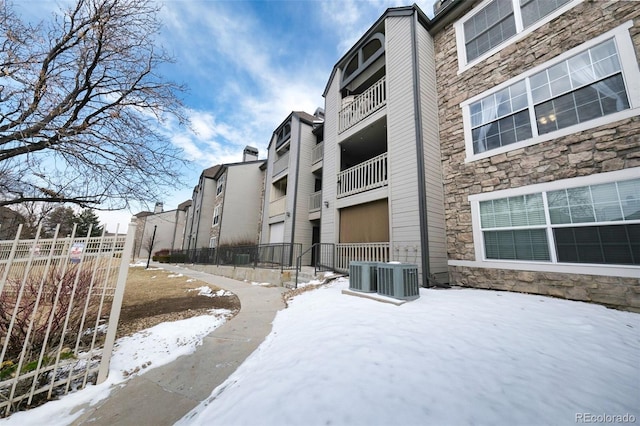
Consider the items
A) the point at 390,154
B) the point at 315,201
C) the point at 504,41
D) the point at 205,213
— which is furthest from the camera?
the point at 205,213

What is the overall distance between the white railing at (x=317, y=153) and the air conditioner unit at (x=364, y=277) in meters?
8.52

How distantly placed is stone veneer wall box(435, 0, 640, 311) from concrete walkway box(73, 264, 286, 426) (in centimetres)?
578

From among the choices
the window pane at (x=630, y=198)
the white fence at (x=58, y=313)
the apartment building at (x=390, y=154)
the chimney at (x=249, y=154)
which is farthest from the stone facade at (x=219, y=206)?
the window pane at (x=630, y=198)

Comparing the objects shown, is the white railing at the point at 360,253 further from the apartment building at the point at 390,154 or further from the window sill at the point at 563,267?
the window sill at the point at 563,267

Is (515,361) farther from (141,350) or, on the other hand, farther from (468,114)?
(468,114)

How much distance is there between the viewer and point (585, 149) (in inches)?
184

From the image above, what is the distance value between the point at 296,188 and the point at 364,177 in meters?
4.89

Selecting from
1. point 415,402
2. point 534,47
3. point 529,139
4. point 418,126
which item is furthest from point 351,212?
point 415,402

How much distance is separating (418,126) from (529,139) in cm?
261

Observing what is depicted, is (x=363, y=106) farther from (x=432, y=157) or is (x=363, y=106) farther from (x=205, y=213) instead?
(x=205, y=213)

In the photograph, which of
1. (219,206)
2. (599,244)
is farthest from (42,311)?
(219,206)

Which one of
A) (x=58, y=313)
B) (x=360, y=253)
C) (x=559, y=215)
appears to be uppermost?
(x=559, y=215)

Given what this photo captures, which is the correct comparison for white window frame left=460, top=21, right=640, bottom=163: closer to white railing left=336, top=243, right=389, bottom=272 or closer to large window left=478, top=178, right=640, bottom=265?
large window left=478, top=178, right=640, bottom=265

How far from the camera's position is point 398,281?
15.3 feet
